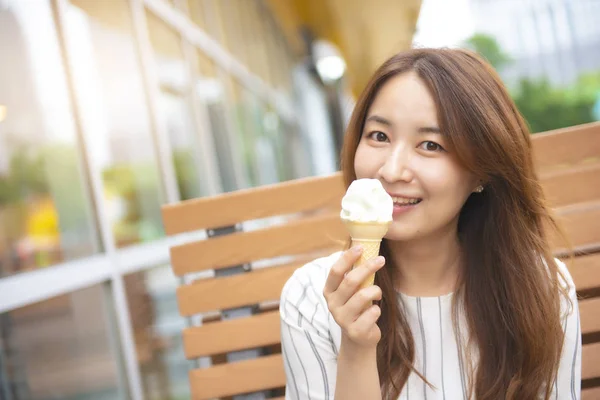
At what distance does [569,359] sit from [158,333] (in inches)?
80.8

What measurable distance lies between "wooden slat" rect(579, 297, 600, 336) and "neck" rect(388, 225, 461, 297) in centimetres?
45

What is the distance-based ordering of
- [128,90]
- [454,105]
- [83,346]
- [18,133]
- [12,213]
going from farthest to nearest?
[128,90] < [83,346] < [18,133] < [12,213] < [454,105]

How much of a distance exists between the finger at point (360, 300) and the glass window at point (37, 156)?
1.04m

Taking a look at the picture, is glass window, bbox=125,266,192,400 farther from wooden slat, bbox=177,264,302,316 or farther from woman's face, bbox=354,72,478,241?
woman's face, bbox=354,72,478,241

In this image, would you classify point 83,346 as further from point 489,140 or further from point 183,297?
point 489,140

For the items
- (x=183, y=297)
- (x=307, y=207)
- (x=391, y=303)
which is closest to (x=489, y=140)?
(x=391, y=303)

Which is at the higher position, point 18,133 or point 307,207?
point 18,133

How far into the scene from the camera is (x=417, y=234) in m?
1.54

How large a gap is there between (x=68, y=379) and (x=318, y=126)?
18.8 m

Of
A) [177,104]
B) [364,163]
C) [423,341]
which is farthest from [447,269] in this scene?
[177,104]

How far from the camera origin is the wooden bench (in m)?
1.98

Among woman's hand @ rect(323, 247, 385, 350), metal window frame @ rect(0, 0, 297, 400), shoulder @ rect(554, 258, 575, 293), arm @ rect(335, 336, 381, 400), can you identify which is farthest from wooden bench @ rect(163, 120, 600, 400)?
woman's hand @ rect(323, 247, 385, 350)

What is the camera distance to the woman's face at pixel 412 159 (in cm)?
152

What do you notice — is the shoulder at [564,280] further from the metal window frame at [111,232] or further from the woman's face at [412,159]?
the metal window frame at [111,232]
